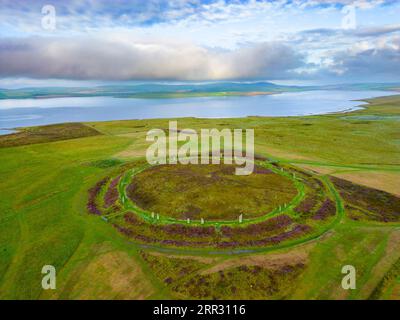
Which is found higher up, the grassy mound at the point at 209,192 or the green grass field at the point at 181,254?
the grassy mound at the point at 209,192

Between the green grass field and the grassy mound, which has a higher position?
the grassy mound

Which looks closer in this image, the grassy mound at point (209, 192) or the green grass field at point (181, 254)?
the green grass field at point (181, 254)

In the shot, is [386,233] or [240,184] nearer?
[386,233]

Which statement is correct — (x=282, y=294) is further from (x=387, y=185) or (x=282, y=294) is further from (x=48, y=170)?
(x=48, y=170)

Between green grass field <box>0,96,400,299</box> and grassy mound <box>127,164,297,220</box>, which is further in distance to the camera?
grassy mound <box>127,164,297,220</box>

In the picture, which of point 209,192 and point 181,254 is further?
point 209,192

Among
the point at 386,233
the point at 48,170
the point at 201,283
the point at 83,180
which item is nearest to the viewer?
the point at 201,283

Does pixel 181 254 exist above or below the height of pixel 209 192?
below

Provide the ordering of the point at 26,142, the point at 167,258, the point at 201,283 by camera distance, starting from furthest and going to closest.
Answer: the point at 26,142
the point at 167,258
the point at 201,283
